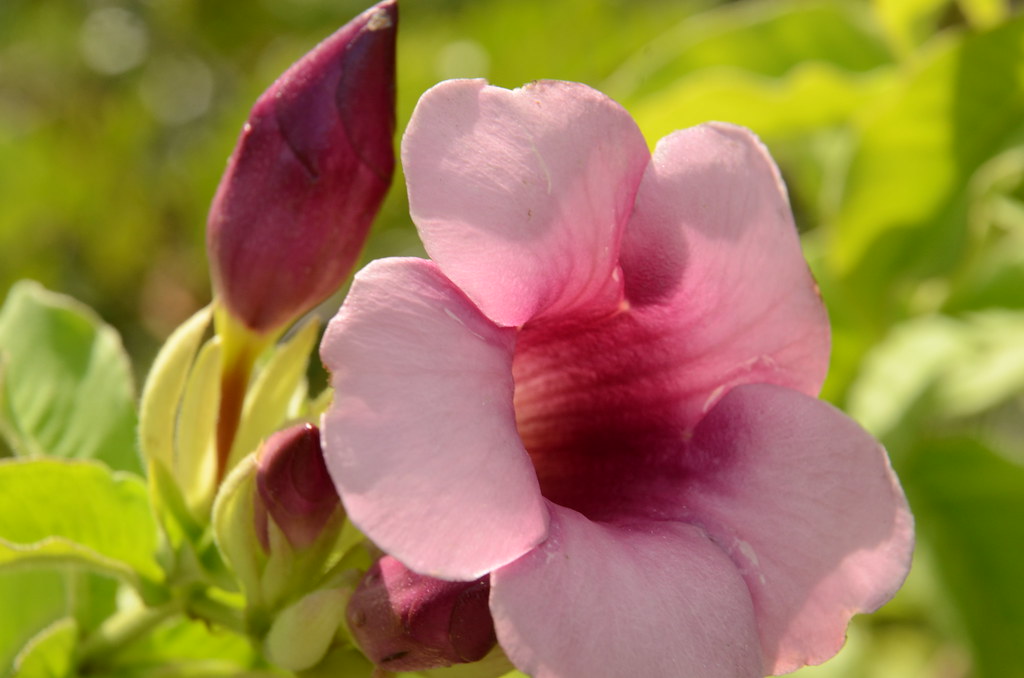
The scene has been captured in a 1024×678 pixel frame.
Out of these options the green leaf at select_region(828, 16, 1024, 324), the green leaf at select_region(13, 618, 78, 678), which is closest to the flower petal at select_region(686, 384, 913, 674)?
the green leaf at select_region(13, 618, 78, 678)

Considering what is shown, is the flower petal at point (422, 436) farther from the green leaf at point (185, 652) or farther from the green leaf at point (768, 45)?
the green leaf at point (768, 45)

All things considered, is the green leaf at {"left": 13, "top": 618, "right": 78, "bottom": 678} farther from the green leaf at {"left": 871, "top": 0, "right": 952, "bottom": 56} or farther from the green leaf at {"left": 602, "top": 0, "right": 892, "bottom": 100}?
the green leaf at {"left": 871, "top": 0, "right": 952, "bottom": 56}

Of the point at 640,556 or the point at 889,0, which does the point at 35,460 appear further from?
the point at 889,0

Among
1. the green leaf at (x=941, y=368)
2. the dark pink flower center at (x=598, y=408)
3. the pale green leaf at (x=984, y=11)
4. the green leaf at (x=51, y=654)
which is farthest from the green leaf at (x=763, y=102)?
the green leaf at (x=51, y=654)

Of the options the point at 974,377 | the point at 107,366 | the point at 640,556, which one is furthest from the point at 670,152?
the point at 974,377

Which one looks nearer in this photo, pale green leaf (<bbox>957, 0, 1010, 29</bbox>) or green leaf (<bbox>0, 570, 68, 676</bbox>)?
green leaf (<bbox>0, 570, 68, 676</bbox>)

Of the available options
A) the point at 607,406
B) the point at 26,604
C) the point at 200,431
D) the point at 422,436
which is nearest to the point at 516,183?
the point at 422,436

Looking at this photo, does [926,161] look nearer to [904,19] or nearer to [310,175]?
[904,19]
